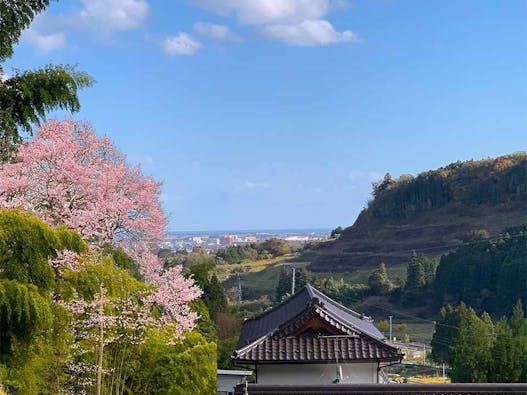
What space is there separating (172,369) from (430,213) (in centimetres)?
6900

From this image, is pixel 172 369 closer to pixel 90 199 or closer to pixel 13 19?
pixel 90 199

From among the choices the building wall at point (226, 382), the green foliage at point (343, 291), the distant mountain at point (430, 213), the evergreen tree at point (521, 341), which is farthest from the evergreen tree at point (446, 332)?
the distant mountain at point (430, 213)

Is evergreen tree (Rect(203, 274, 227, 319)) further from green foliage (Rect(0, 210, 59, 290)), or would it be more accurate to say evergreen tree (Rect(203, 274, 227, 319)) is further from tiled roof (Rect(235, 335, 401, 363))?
green foliage (Rect(0, 210, 59, 290))

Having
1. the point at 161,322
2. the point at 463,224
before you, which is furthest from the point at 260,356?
the point at 463,224

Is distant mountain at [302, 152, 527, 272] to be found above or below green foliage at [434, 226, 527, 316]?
above

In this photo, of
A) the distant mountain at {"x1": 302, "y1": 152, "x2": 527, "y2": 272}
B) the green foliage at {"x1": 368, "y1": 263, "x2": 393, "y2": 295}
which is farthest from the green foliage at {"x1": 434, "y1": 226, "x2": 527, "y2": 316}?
the distant mountain at {"x1": 302, "y1": 152, "x2": 527, "y2": 272}

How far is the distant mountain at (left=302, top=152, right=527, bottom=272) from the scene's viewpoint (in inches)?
2537

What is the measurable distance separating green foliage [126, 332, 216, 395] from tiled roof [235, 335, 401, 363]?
21.1 inches

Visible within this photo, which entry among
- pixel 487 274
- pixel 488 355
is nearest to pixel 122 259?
pixel 488 355

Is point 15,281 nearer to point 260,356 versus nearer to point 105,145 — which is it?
point 105,145

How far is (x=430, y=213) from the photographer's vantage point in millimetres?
72938

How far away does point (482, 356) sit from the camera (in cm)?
1558

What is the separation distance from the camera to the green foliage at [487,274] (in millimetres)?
41094

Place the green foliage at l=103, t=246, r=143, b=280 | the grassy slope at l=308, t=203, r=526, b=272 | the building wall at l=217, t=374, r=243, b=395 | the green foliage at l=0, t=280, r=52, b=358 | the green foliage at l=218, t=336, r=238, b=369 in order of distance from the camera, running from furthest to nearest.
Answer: the grassy slope at l=308, t=203, r=526, b=272 → the green foliage at l=218, t=336, r=238, b=369 → the building wall at l=217, t=374, r=243, b=395 → the green foliage at l=103, t=246, r=143, b=280 → the green foliage at l=0, t=280, r=52, b=358
